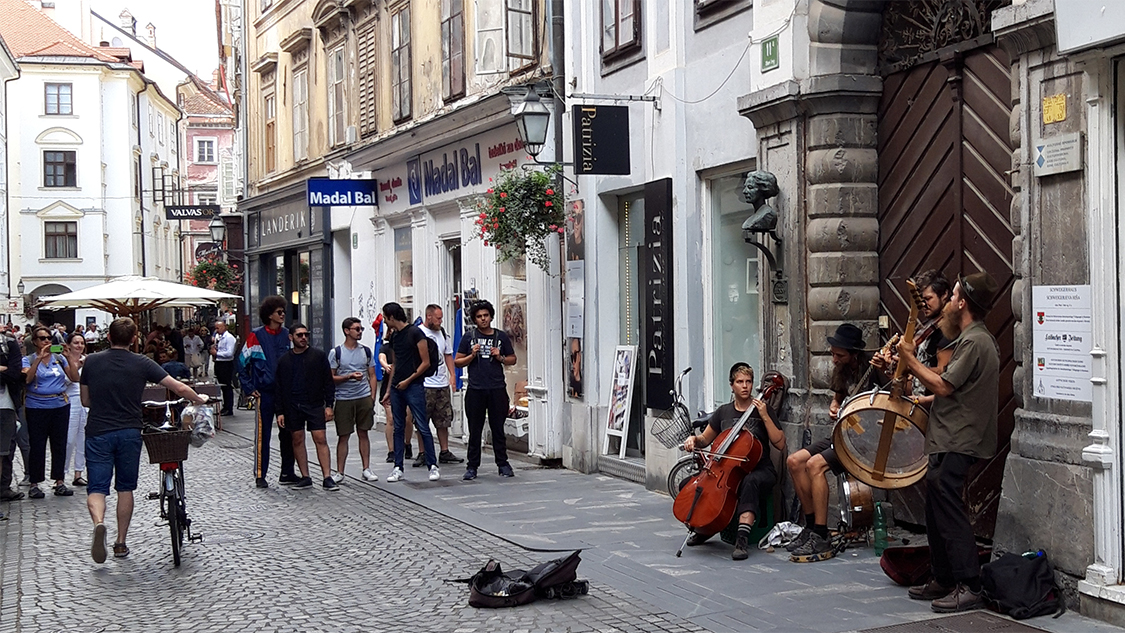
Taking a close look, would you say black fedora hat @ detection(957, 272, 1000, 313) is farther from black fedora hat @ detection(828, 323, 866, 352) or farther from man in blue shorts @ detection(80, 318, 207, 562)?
man in blue shorts @ detection(80, 318, 207, 562)

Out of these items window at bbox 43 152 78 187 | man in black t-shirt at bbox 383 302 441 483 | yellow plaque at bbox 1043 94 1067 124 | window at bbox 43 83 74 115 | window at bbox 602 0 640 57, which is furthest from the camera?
window at bbox 43 83 74 115

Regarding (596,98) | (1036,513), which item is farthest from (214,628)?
(596,98)

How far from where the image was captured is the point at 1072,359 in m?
7.11

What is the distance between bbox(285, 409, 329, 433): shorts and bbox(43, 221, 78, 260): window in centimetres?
5213

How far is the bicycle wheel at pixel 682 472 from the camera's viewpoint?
9.74 m

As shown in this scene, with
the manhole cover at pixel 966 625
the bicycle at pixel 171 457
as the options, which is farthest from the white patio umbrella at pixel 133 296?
the manhole cover at pixel 966 625

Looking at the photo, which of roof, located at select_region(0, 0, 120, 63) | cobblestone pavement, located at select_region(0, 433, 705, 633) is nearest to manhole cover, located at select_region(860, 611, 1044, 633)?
cobblestone pavement, located at select_region(0, 433, 705, 633)

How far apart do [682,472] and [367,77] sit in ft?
42.5

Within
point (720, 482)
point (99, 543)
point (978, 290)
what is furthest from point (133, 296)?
point (978, 290)

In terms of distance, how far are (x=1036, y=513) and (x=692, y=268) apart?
5295 mm

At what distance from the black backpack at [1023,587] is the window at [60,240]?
60.0 m

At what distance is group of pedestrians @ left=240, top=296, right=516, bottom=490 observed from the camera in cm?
1352

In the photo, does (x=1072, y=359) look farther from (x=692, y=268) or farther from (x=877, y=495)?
(x=692, y=268)

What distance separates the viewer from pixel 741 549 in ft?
29.7
